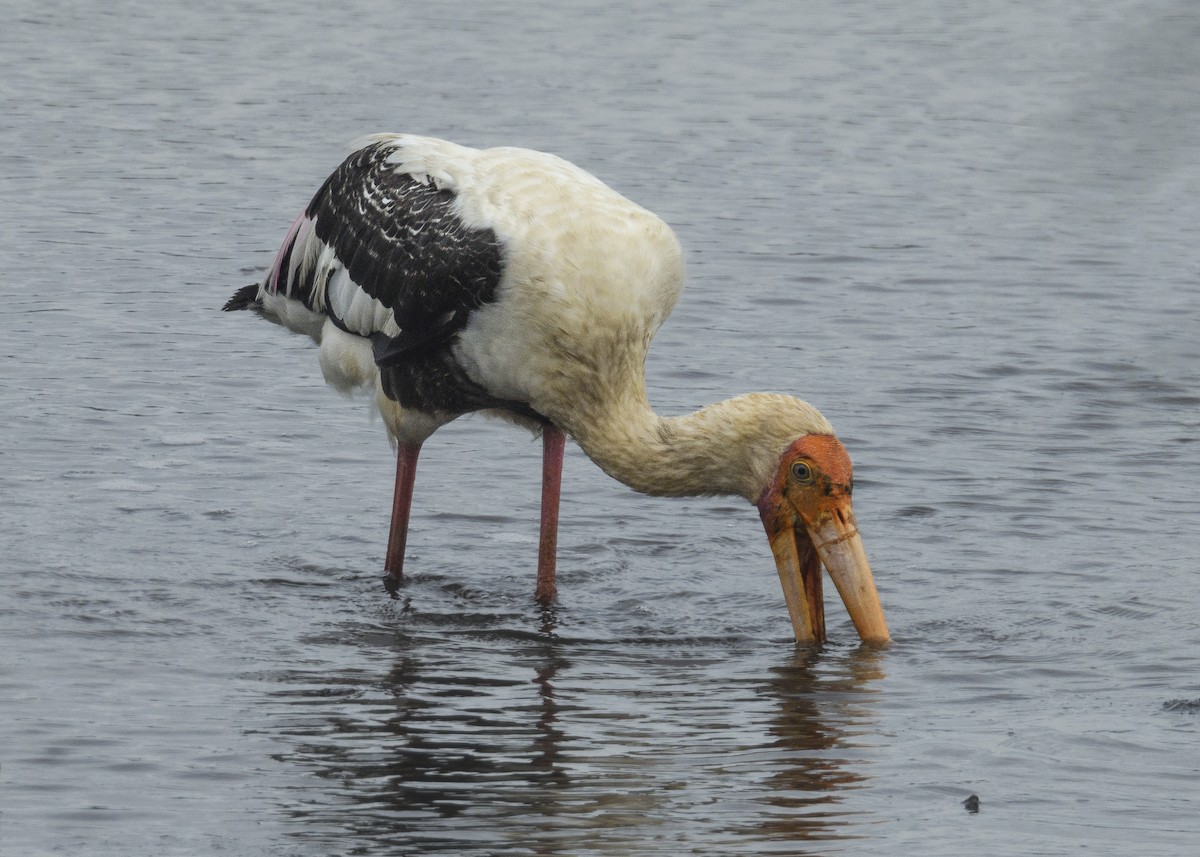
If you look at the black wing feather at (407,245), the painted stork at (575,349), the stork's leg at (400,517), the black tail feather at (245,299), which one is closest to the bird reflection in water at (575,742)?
the painted stork at (575,349)

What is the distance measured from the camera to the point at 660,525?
8.36m

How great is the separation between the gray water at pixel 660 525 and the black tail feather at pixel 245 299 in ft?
2.51

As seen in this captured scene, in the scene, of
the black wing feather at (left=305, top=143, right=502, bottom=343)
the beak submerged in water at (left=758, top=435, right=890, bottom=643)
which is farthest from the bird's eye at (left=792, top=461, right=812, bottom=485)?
the black wing feather at (left=305, top=143, right=502, bottom=343)

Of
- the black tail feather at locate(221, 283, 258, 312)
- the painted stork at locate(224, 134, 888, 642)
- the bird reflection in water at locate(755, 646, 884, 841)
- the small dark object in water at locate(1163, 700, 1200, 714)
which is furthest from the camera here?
the black tail feather at locate(221, 283, 258, 312)

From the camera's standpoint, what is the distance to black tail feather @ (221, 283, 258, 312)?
852cm

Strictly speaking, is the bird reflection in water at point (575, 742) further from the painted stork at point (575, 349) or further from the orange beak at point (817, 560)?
the painted stork at point (575, 349)

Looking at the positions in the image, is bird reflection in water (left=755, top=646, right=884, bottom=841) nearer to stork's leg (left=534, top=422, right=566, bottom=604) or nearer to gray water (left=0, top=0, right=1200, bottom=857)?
gray water (left=0, top=0, right=1200, bottom=857)

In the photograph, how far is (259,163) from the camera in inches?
619

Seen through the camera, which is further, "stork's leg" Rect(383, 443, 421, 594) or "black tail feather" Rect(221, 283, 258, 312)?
"black tail feather" Rect(221, 283, 258, 312)

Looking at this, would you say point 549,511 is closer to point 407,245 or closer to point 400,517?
point 400,517

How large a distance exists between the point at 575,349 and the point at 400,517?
1.42 meters

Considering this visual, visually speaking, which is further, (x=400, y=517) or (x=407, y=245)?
(x=400, y=517)

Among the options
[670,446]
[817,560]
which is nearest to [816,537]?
[817,560]

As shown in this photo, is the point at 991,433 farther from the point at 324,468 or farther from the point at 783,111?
the point at 783,111
